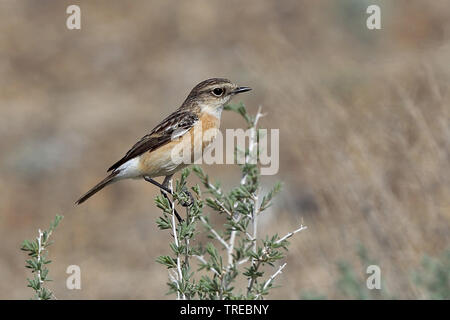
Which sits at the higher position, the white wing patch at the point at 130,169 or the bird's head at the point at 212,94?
the bird's head at the point at 212,94

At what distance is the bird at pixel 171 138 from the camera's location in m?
6.22

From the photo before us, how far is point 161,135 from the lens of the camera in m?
6.42

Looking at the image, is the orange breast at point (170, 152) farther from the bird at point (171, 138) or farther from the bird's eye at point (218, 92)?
the bird's eye at point (218, 92)

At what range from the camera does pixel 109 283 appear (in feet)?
37.2

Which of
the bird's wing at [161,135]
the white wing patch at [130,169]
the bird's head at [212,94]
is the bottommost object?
the white wing patch at [130,169]

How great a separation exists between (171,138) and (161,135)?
13 centimetres

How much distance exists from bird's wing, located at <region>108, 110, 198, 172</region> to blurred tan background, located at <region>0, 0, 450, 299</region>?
4.59 ft

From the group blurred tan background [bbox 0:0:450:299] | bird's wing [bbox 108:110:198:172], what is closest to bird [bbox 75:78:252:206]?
bird's wing [bbox 108:110:198:172]

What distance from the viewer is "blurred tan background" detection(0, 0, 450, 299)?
7.46 metres

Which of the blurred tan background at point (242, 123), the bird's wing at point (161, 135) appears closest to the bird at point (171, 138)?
the bird's wing at point (161, 135)

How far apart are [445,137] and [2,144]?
10.4 metres

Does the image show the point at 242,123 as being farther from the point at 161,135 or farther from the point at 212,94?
the point at 161,135

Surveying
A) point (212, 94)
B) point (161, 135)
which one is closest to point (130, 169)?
point (161, 135)

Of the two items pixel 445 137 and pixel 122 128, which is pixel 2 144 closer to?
pixel 122 128
